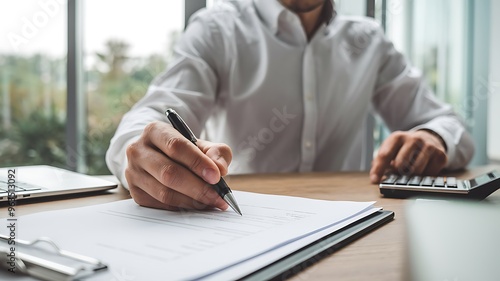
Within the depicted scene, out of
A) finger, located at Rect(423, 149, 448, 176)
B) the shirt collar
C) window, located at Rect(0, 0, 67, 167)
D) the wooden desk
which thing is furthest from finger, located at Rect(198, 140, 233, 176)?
window, located at Rect(0, 0, 67, 167)

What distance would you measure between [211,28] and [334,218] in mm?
824

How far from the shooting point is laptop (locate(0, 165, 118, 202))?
0.58 meters

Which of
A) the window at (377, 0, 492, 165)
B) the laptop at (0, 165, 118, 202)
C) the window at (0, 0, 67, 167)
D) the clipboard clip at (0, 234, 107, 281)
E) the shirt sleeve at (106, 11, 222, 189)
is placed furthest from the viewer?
the window at (377, 0, 492, 165)

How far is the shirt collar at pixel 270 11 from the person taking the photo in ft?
3.75

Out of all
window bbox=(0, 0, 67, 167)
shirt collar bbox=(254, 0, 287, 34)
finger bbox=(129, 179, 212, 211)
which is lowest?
window bbox=(0, 0, 67, 167)

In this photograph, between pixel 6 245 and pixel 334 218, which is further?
pixel 334 218

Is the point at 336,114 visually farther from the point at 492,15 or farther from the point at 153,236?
the point at 492,15

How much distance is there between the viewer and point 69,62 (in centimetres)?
196

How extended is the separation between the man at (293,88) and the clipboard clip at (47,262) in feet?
1.87

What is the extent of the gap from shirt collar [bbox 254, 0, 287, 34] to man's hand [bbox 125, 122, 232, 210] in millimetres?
691

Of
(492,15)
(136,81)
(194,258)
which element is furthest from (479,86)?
(194,258)

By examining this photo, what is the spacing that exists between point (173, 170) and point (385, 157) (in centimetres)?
46

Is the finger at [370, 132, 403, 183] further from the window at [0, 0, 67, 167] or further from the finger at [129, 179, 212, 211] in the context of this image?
the window at [0, 0, 67, 167]

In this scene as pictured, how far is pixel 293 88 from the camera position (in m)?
1.15
